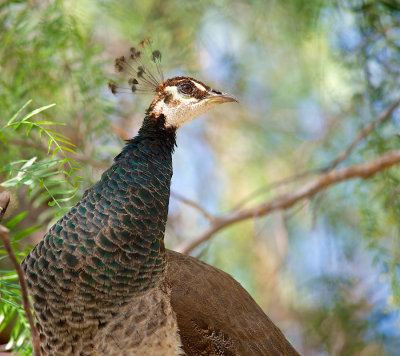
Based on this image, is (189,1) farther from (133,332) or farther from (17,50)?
(133,332)

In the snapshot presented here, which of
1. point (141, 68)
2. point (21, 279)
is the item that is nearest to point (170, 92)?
point (141, 68)

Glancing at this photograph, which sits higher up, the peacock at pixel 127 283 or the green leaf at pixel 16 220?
the green leaf at pixel 16 220

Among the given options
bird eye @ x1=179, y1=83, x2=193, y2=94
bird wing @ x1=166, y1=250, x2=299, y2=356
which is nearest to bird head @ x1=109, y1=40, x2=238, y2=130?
bird eye @ x1=179, y1=83, x2=193, y2=94

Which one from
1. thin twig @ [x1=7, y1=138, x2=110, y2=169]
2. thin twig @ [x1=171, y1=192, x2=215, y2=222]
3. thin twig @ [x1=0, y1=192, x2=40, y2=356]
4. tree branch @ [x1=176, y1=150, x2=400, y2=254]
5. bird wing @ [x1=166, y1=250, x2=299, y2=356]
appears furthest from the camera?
tree branch @ [x1=176, y1=150, x2=400, y2=254]

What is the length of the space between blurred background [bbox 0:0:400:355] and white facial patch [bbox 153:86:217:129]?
0.38m

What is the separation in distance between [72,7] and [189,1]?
73 centimetres

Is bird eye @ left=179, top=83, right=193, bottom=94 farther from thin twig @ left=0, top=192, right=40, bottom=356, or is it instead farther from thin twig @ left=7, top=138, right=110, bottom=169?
thin twig @ left=0, top=192, right=40, bottom=356

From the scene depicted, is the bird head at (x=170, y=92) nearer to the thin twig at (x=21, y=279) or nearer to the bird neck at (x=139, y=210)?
the bird neck at (x=139, y=210)

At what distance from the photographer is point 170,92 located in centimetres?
223

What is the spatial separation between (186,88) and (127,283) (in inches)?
31.7

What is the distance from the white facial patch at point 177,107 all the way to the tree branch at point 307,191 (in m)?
1.09

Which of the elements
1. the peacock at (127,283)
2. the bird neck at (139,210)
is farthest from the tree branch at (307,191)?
the bird neck at (139,210)

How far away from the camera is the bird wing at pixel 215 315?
201cm

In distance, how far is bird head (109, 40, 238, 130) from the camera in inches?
87.0
